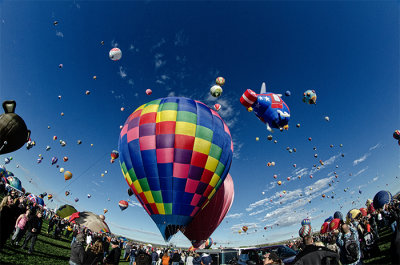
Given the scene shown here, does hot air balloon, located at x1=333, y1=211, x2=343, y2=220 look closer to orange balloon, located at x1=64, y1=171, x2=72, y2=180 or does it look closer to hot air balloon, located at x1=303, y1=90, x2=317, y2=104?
hot air balloon, located at x1=303, y1=90, x2=317, y2=104

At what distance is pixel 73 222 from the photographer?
25.7m

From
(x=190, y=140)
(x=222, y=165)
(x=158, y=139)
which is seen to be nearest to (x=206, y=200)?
(x=222, y=165)

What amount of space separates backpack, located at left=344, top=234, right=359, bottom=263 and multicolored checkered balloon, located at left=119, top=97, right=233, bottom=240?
884 cm

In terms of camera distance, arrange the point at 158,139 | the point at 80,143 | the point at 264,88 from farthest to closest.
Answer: the point at 80,143 → the point at 264,88 → the point at 158,139

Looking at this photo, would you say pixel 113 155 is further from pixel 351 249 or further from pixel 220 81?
pixel 351 249

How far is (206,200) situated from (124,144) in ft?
22.5

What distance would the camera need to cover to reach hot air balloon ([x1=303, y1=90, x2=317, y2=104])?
1659 cm

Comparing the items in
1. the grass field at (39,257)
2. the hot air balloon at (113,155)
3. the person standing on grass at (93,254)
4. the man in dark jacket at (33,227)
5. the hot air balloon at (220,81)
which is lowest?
the grass field at (39,257)

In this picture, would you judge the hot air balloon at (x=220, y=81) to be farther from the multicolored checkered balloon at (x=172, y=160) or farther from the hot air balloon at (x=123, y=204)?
the hot air balloon at (x=123, y=204)

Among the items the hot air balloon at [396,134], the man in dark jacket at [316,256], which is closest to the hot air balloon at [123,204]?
the man in dark jacket at [316,256]

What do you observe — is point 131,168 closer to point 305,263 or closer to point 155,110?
point 155,110

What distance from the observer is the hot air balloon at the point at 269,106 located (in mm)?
14617

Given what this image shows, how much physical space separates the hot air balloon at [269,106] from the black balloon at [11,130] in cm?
1598

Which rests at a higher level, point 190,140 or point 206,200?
point 190,140
